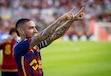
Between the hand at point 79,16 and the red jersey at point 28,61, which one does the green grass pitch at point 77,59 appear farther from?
the hand at point 79,16

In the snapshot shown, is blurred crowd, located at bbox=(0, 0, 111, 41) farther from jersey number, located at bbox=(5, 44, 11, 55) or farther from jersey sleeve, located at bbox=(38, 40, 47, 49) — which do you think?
jersey sleeve, located at bbox=(38, 40, 47, 49)

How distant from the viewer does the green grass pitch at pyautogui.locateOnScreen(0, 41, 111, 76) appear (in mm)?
14738

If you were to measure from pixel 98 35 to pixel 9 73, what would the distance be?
15.5 meters

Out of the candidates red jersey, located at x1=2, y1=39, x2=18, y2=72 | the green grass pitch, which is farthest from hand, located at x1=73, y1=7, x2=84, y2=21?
the green grass pitch

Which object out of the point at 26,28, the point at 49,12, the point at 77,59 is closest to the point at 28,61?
the point at 26,28

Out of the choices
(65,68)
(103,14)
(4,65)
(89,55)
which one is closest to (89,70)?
(65,68)

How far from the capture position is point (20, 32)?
222 inches

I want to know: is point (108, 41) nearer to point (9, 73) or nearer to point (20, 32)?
Answer: point (9, 73)

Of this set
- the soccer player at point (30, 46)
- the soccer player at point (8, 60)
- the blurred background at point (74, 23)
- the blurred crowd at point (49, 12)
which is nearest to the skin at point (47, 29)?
the soccer player at point (30, 46)

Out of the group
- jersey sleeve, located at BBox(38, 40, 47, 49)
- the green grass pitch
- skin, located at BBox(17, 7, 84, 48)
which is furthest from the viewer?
the green grass pitch

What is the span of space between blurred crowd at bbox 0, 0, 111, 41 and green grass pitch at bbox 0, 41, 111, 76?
175cm

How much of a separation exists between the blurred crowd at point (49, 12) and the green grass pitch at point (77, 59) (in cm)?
Result: 175

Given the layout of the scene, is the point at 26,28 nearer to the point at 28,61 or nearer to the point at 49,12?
the point at 28,61

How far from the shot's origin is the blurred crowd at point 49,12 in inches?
968
